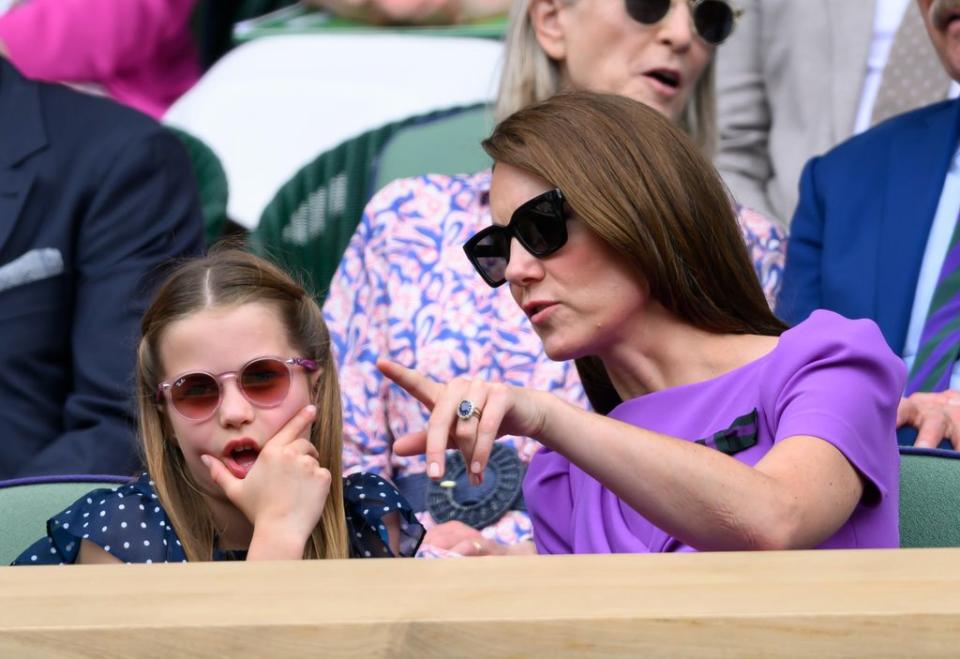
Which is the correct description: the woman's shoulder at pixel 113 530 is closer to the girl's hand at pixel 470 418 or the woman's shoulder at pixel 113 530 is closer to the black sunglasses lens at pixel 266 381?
the black sunglasses lens at pixel 266 381

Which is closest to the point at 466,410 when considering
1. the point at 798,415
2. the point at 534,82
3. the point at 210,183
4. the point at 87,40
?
the point at 798,415

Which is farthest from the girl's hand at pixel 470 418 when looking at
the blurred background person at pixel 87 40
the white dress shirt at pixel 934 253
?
the blurred background person at pixel 87 40

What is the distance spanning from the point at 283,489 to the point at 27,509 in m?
0.37

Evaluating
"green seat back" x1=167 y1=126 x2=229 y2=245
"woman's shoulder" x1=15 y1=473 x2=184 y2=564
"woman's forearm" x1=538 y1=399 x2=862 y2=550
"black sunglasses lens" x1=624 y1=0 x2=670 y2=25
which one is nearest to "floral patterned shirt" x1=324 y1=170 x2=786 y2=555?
"black sunglasses lens" x1=624 y1=0 x2=670 y2=25

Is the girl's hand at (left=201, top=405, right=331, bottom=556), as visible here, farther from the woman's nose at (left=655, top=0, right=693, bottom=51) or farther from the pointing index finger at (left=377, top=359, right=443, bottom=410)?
the woman's nose at (left=655, top=0, right=693, bottom=51)

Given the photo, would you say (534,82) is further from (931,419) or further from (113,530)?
(113,530)

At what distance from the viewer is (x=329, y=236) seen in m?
3.31

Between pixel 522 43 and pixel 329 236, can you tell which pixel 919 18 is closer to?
pixel 522 43

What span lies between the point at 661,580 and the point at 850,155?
1.97 metres

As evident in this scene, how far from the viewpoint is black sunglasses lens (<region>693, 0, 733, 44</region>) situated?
288 centimetres


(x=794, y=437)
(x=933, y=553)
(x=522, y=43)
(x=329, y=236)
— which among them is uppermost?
(x=933, y=553)

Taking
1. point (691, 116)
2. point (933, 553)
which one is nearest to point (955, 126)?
point (691, 116)

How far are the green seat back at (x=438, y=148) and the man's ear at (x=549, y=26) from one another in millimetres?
206

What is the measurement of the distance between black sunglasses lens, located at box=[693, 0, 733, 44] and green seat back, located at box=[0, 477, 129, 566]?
1.50m
